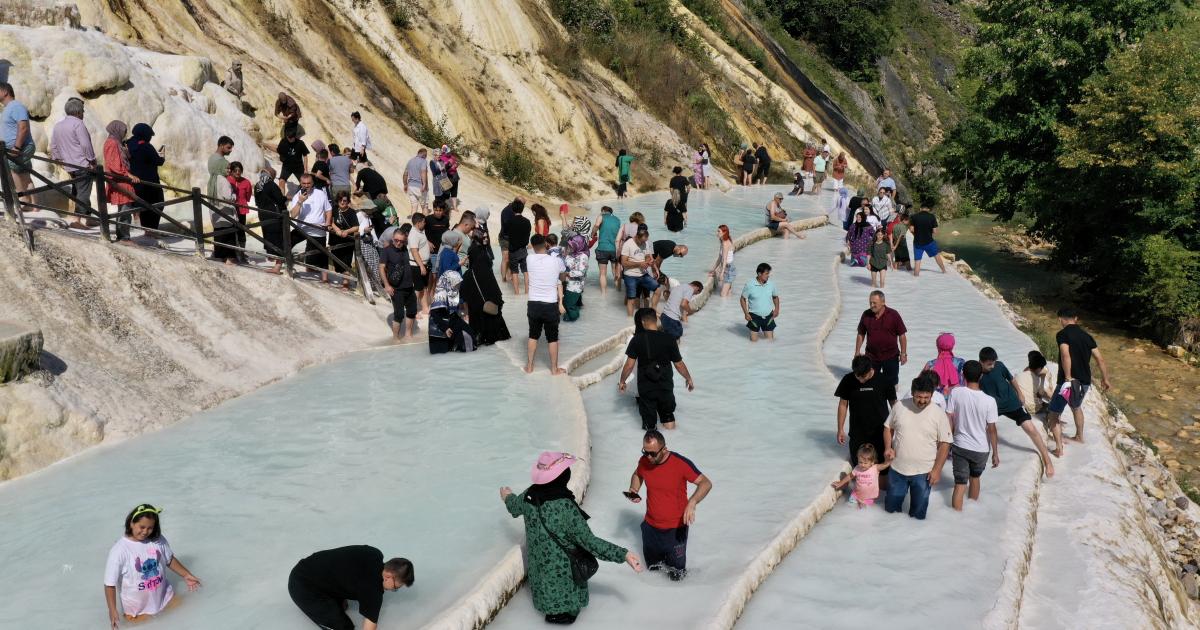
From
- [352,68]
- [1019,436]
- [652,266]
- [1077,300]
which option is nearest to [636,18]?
[352,68]

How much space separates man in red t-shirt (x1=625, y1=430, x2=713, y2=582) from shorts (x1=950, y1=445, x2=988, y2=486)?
291 cm

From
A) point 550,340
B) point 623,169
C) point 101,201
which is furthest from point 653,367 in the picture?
point 623,169

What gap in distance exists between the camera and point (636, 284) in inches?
516

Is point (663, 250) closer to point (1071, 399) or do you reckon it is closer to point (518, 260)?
point (518, 260)

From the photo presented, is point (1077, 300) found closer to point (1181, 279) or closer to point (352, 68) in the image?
point (1181, 279)

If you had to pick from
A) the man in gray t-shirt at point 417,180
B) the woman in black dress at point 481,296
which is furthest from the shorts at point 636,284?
the man in gray t-shirt at point 417,180

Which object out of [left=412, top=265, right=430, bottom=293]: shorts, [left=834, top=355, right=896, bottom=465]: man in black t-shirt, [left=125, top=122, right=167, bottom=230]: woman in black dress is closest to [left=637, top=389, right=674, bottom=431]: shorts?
[left=834, top=355, right=896, bottom=465]: man in black t-shirt

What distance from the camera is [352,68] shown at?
2161 centimetres

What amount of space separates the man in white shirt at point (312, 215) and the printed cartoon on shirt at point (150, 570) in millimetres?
6701

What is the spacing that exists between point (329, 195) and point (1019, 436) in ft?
33.2

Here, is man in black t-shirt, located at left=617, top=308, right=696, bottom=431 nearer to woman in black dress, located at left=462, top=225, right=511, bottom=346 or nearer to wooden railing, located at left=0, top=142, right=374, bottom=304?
woman in black dress, located at left=462, top=225, right=511, bottom=346

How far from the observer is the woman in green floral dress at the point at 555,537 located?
5941mm

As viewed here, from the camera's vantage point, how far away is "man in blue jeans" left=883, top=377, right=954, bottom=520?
7.80 metres

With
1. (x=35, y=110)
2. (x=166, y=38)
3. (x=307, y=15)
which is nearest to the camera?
(x=35, y=110)
